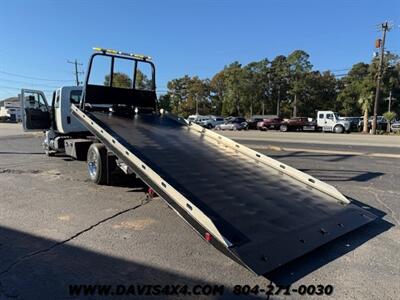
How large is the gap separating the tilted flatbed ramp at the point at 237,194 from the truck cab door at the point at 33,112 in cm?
465

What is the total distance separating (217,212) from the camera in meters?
4.70

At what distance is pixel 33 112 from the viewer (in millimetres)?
12523

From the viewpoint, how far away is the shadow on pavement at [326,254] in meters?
4.03

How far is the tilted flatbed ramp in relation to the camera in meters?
4.21

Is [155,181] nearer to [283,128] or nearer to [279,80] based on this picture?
[283,128]

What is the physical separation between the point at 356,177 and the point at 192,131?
4.37 m

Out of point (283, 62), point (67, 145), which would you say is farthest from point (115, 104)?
point (283, 62)

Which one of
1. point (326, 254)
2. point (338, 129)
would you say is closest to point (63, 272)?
point (326, 254)

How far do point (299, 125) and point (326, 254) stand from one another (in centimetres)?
4210

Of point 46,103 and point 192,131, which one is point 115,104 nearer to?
point 192,131

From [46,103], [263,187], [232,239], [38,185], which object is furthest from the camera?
[46,103]

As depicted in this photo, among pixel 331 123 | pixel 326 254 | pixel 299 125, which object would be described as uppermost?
pixel 331 123

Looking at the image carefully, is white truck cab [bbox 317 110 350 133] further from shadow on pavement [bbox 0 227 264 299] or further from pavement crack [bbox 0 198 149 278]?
shadow on pavement [bbox 0 227 264 299]

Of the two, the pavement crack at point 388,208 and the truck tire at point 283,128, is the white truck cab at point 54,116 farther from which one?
the truck tire at point 283,128
